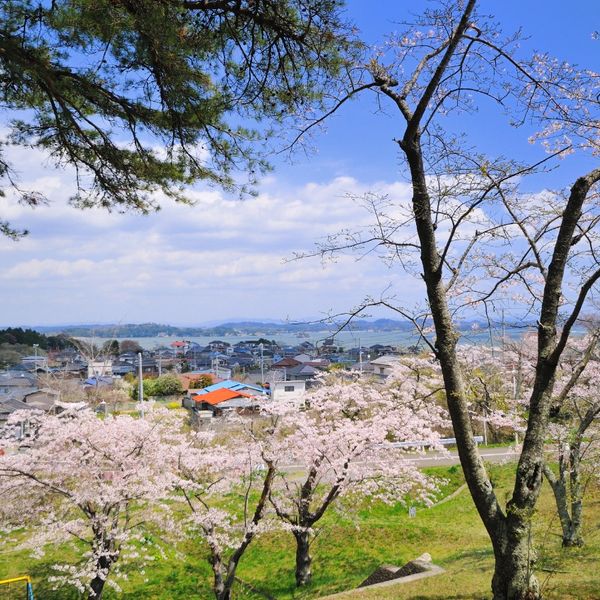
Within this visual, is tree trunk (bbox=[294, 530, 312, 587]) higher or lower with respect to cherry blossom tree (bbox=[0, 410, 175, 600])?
lower

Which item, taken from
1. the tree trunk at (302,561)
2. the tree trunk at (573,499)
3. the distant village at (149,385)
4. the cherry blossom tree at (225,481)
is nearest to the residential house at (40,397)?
the distant village at (149,385)

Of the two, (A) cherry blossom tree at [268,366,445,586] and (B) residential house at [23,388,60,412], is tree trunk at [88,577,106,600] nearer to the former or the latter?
(A) cherry blossom tree at [268,366,445,586]

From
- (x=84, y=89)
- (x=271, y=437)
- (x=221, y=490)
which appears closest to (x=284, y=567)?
(x=221, y=490)

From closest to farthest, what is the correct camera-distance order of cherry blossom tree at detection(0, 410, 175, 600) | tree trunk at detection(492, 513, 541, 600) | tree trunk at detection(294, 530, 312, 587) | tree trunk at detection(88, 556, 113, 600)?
tree trunk at detection(492, 513, 541, 600) → tree trunk at detection(88, 556, 113, 600) → cherry blossom tree at detection(0, 410, 175, 600) → tree trunk at detection(294, 530, 312, 587)

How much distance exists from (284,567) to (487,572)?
17.4ft

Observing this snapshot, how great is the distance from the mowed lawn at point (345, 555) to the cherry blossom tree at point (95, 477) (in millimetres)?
1081

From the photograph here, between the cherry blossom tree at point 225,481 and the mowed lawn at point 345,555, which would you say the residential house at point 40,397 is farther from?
the cherry blossom tree at point 225,481

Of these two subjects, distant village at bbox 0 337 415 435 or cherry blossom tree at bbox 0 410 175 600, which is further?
distant village at bbox 0 337 415 435

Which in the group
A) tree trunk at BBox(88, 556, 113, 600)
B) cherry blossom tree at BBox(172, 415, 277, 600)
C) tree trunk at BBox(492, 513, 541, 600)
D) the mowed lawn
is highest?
tree trunk at BBox(492, 513, 541, 600)

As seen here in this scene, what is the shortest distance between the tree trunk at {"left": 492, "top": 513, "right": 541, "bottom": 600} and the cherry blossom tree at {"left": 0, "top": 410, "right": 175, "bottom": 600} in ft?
21.4

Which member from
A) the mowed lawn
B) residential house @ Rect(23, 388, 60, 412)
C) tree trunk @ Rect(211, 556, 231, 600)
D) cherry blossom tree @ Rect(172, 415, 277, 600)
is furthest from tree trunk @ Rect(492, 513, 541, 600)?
residential house @ Rect(23, 388, 60, 412)

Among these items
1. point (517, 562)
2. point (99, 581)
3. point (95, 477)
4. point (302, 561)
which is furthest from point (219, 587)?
point (517, 562)

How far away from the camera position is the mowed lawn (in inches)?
328

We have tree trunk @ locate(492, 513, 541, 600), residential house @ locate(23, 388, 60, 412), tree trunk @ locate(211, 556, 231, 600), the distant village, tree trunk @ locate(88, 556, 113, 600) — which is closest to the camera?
tree trunk @ locate(492, 513, 541, 600)
